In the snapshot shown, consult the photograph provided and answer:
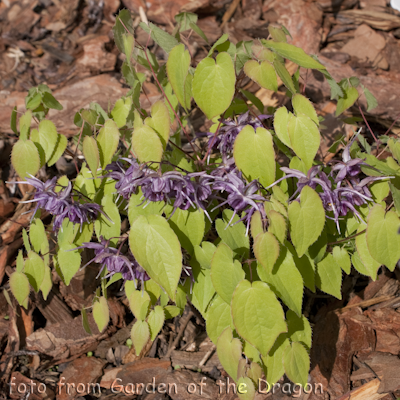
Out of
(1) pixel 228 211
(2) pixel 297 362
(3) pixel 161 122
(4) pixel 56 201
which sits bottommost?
(2) pixel 297 362

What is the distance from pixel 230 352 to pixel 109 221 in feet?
2.87

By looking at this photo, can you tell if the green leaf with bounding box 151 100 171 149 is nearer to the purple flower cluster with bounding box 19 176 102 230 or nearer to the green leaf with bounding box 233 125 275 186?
the green leaf with bounding box 233 125 275 186

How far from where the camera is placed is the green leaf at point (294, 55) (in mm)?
1618

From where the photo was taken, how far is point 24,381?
2533 millimetres

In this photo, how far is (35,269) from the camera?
6.60 ft

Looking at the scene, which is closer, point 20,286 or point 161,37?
point 161,37

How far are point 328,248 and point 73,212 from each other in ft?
4.53

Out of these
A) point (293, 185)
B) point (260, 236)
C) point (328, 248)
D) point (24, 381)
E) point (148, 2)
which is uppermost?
point (148, 2)

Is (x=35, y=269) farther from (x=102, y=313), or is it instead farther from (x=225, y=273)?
(x=225, y=273)

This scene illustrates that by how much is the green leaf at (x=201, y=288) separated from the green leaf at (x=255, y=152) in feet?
2.13

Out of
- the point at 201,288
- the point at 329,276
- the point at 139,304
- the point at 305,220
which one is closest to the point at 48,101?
the point at 139,304

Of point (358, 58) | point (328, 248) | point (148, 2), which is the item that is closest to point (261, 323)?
point (328, 248)

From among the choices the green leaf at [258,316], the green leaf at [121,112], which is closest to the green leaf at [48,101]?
the green leaf at [121,112]

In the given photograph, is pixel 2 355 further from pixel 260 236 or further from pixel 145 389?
pixel 260 236
